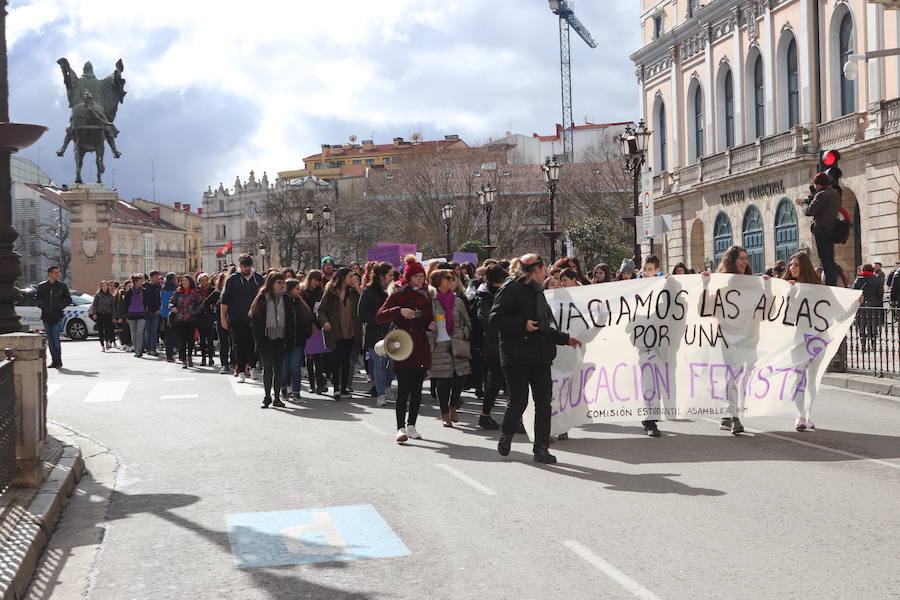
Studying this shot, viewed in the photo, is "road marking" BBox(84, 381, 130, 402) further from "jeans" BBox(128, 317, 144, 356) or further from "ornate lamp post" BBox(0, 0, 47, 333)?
"jeans" BBox(128, 317, 144, 356)

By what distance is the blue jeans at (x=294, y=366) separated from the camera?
53.6 ft

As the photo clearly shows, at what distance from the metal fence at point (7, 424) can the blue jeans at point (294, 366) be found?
8.08m

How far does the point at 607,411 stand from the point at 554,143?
115 metres

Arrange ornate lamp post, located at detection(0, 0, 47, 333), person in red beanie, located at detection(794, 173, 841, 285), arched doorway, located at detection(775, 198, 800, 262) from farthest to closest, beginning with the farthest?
1. arched doorway, located at detection(775, 198, 800, 262)
2. person in red beanie, located at detection(794, 173, 841, 285)
3. ornate lamp post, located at detection(0, 0, 47, 333)

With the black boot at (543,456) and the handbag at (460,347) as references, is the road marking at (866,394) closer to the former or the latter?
the handbag at (460,347)

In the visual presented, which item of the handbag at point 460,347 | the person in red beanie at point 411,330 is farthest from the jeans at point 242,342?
the person in red beanie at point 411,330

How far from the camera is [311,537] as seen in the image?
7.14 metres

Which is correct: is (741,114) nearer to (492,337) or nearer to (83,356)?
(83,356)

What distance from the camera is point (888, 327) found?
50.4 feet

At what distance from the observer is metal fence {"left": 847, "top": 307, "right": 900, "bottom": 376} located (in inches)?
604

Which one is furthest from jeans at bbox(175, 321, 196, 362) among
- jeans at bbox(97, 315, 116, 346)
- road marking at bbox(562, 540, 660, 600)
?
road marking at bbox(562, 540, 660, 600)

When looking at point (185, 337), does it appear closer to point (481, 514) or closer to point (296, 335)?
point (296, 335)

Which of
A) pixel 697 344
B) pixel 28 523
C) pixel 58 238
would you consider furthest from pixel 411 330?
pixel 58 238

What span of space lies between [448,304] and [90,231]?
3774cm
